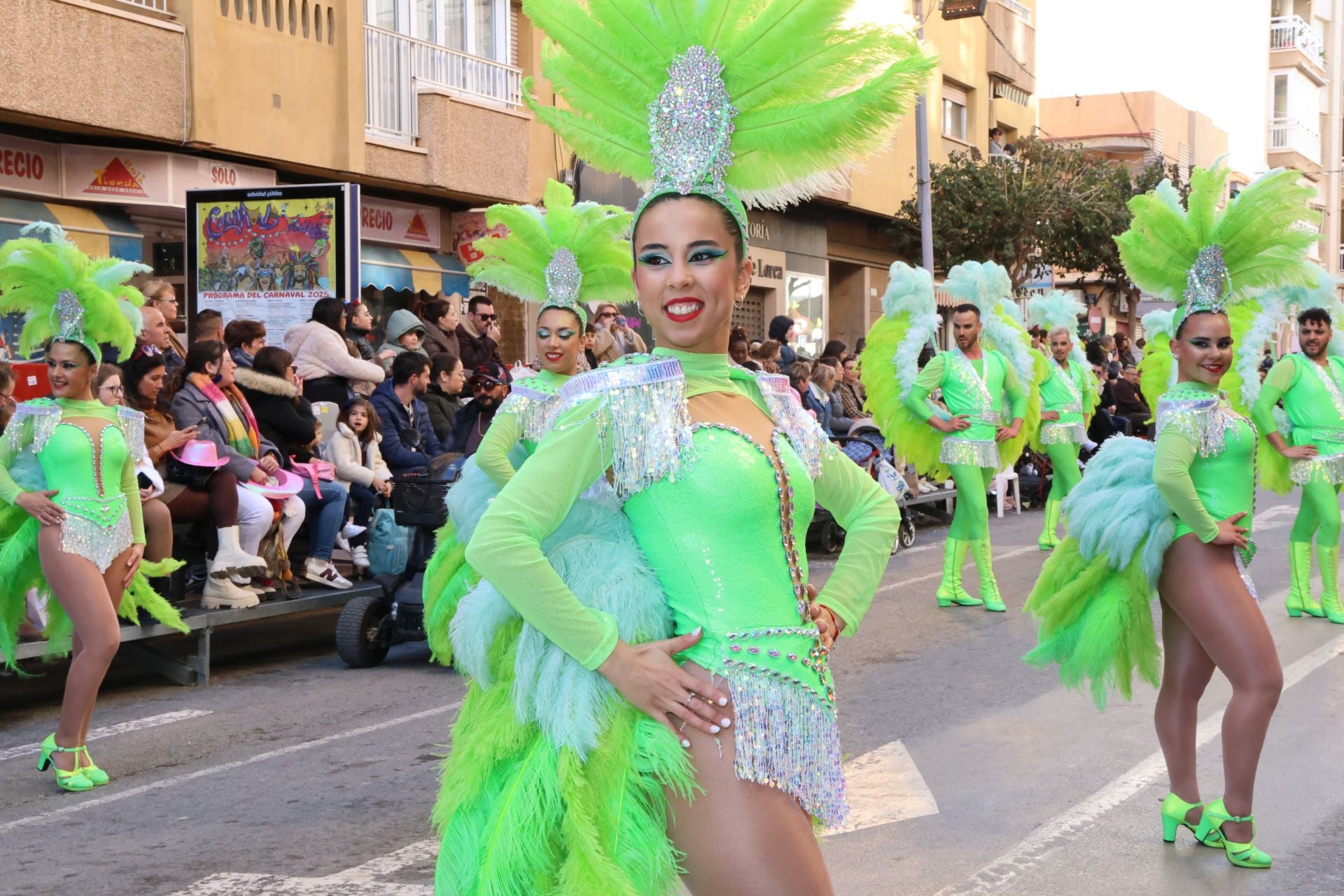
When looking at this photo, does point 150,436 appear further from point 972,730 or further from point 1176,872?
point 1176,872

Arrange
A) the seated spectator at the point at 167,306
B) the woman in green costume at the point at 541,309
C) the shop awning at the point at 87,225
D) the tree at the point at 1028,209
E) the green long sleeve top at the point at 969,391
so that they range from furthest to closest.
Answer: the tree at the point at 1028,209, the shop awning at the point at 87,225, the green long sleeve top at the point at 969,391, the seated spectator at the point at 167,306, the woman in green costume at the point at 541,309

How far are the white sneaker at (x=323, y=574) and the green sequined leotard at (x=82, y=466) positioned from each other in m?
3.22

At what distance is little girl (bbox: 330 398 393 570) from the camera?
11.0 m

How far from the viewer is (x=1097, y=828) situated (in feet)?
17.8

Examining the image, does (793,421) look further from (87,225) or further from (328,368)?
(87,225)

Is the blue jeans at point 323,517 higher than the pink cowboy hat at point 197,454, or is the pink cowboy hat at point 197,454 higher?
the pink cowboy hat at point 197,454

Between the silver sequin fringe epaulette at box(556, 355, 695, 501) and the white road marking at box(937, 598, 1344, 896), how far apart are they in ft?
8.57

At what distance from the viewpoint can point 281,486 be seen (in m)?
9.84

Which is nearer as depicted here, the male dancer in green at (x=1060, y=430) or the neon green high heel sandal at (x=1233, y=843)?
the neon green high heel sandal at (x=1233, y=843)

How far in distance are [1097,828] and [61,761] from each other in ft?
14.1

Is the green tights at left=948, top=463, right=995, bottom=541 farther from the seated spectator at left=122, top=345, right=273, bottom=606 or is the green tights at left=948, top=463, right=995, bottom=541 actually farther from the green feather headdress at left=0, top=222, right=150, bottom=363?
the green feather headdress at left=0, top=222, right=150, bottom=363

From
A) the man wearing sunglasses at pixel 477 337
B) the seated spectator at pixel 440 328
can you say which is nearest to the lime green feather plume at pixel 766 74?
the seated spectator at pixel 440 328

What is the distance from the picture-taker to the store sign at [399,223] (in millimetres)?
18297

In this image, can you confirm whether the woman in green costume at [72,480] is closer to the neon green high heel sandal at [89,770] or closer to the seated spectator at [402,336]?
the neon green high heel sandal at [89,770]
